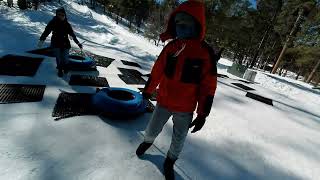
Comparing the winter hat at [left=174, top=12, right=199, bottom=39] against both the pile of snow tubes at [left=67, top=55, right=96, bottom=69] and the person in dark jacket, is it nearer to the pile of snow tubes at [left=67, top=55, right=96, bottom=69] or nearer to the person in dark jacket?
the person in dark jacket

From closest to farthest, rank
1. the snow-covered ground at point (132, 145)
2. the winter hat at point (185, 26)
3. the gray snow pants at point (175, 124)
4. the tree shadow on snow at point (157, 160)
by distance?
the winter hat at point (185, 26), the gray snow pants at point (175, 124), the snow-covered ground at point (132, 145), the tree shadow on snow at point (157, 160)

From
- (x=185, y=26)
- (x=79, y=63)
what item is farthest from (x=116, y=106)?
(x=79, y=63)

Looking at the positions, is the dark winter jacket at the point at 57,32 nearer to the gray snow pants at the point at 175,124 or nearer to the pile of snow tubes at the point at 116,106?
the pile of snow tubes at the point at 116,106

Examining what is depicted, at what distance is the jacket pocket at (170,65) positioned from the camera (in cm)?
255

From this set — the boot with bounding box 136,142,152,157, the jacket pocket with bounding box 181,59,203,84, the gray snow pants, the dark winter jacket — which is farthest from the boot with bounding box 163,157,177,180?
the dark winter jacket

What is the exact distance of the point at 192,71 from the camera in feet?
8.22

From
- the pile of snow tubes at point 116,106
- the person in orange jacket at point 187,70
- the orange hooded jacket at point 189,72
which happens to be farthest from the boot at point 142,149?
the pile of snow tubes at point 116,106

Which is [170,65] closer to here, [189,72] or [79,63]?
[189,72]

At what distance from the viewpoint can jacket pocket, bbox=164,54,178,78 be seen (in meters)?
2.55

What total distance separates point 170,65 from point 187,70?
0.67 ft

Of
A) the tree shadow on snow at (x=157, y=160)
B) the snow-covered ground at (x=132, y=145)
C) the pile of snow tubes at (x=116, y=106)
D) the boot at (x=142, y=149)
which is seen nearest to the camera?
the snow-covered ground at (x=132, y=145)

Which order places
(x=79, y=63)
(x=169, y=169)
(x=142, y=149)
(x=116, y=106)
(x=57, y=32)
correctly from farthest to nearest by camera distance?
(x=79, y=63) → (x=57, y=32) → (x=116, y=106) → (x=142, y=149) → (x=169, y=169)

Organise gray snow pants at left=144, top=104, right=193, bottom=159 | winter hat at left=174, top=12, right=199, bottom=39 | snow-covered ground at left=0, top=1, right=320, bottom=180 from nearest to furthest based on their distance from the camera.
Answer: winter hat at left=174, top=12, right=199, bottom=39
gray snow pants at left=144, top=104, right=193, bottom=159
snow-covered ground at left=0, top=1, right=320, bottom=180

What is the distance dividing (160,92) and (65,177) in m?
1.43
